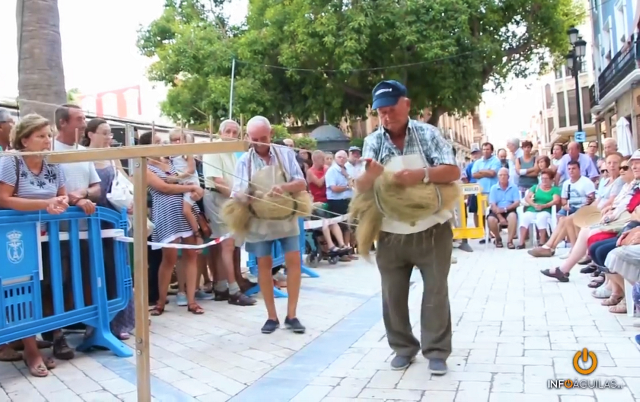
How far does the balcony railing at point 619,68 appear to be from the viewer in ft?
62.4

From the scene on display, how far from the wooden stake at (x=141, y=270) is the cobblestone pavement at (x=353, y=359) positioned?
0.55m

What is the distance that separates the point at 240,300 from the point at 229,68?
16354mm

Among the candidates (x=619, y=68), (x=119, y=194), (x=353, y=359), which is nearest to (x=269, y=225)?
(x=119, y=194)

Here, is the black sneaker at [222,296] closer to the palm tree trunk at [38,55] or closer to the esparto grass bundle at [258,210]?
the esparto grass bundle at [258,210]

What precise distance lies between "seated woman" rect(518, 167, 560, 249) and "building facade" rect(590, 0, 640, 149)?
27.7ft

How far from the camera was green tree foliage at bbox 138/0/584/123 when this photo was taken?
18578mm

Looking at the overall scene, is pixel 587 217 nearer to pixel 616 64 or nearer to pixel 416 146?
pixel 416 146

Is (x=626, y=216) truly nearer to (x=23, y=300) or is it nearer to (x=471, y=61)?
(x=23, y=300)

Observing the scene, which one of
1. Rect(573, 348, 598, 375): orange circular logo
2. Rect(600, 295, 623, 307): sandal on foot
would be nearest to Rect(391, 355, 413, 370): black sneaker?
Rect(573, 348, 598, 375): orange circular logo

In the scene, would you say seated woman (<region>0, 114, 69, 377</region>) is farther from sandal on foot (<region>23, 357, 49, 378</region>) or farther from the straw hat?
the straw hat

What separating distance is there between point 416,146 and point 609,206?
12.1ft

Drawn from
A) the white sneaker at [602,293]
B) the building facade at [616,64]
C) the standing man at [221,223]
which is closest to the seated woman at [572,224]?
the white sneaker at [602,293]

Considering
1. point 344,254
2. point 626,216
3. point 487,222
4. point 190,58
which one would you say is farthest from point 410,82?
point 626,216

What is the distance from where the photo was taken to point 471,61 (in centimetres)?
1892
